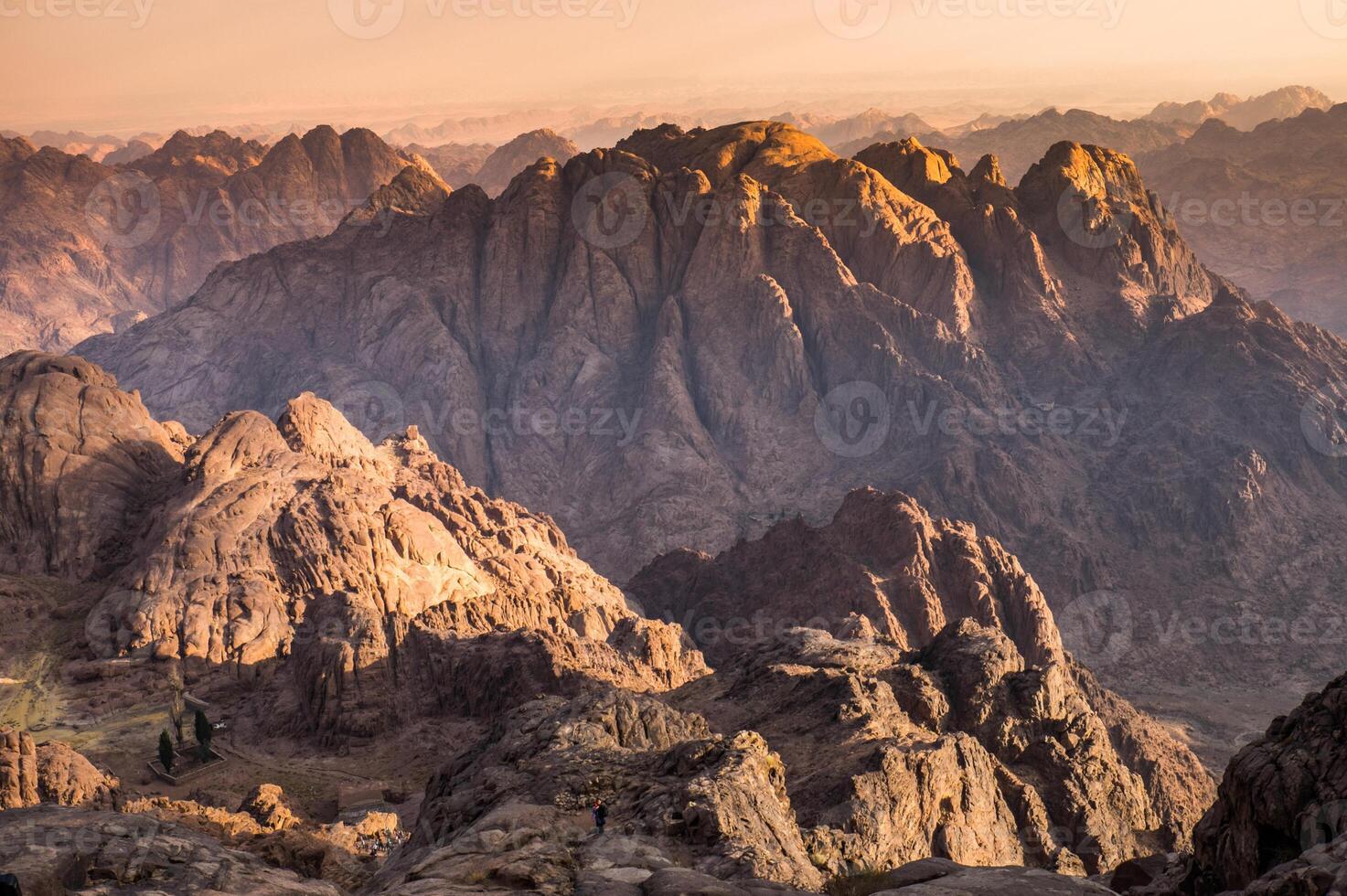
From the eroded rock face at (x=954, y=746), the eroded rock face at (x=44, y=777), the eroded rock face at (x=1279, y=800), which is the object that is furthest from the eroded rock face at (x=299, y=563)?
the eroded rock face at (x=1279, y=800)

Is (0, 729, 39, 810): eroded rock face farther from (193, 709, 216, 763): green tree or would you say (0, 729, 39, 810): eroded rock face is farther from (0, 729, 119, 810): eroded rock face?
(193, 709, 216, 763): green tree

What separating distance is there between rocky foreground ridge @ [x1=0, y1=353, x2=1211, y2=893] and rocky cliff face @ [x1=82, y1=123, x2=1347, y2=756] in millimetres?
37369

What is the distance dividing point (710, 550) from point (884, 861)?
306ft

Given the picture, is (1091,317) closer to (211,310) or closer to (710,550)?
(710,550)

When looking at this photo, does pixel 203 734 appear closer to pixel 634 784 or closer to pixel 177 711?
pixel 177 711

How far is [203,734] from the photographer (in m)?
58.5

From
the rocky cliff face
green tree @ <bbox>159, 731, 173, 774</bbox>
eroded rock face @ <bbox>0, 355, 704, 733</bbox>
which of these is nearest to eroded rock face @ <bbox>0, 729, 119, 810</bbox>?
green tree @ <bbox>159, 731, 173, 774</bbox>

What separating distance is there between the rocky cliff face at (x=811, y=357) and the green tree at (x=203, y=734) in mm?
68757

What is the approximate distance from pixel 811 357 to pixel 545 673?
10032cm

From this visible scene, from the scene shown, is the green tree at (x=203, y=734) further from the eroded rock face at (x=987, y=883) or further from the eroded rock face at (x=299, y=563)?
the eroded rock face at (x=987, y=883)

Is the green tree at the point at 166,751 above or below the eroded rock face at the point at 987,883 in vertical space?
below

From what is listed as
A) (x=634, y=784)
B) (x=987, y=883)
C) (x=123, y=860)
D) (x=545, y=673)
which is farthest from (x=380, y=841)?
(x=987, y=883)

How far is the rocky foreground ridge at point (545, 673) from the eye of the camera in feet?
93.8

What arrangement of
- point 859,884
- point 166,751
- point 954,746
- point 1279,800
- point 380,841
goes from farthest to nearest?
point 166,751, point 380,841, point 954,746, point 859,884, point 1279,800
